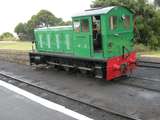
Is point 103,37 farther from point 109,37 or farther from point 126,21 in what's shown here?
point 126,21

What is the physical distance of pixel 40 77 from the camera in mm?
13398

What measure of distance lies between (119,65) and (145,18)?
43.6ft

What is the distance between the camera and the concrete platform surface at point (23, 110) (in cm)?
797

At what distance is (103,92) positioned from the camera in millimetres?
9930

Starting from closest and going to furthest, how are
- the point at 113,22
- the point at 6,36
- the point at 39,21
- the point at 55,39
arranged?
1. the point at 113,22
2. the point at 55,39
3. the point at 39,21
4. the point at 6,36

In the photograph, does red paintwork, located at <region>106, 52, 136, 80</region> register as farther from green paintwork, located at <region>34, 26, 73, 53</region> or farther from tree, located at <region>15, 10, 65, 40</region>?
tree, located at <region>15, 10, 65, 40</region>

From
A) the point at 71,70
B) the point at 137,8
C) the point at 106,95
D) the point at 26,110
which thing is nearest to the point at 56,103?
the point at 26,110

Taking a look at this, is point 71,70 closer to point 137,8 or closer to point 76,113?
point 76,113

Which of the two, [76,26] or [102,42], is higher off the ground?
[76,26]

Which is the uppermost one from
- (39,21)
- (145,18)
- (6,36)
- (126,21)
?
(39,21)

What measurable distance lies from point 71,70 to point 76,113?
5.66 meters

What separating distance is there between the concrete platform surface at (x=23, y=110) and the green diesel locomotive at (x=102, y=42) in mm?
3007

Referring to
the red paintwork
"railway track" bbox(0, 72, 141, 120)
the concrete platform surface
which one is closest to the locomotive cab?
the red paintwork

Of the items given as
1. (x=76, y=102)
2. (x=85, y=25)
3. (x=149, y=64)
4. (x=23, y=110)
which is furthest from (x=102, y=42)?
(x=149, y=64)
